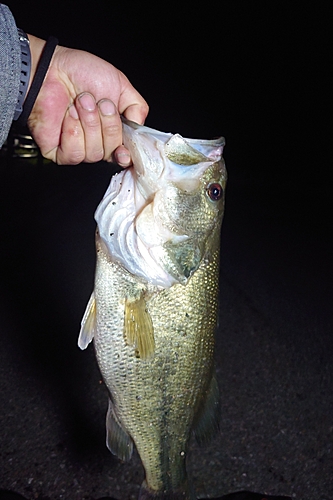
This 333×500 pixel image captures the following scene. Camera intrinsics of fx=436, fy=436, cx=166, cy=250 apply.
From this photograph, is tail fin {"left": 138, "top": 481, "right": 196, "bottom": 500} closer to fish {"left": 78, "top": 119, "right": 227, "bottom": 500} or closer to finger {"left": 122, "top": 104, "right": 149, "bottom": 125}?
fish {"left": 78, "top": 119, "right": 227, "bottom": 500}

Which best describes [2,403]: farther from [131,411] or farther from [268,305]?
[268,305]

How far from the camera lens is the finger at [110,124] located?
1.59m

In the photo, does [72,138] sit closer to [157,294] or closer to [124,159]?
[124,159]

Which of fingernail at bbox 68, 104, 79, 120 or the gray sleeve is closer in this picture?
the gray sleeve

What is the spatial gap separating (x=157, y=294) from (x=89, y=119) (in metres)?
0.69

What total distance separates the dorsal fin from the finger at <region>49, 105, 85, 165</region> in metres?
0.41

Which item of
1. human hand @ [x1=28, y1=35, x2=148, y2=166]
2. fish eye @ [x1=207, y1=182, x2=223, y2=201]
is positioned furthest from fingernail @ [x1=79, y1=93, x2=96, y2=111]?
fish eye @ [x1=207, y1=182, x2=223, y2=201]

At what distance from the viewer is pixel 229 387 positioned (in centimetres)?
358

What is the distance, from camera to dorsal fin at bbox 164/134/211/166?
4.89 ft

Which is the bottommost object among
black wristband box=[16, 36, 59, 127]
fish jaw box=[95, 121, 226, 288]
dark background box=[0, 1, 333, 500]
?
dark background box=[0, 1, 333, 500]

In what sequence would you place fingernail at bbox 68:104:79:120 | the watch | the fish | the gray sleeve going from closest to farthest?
the gray sleeve → the watch → the fish → fingernail at bbox 68:104:79:120

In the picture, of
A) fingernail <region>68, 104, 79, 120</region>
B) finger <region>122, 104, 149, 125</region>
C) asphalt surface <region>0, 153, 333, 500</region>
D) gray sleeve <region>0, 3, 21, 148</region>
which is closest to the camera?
gray sleeve <region>0, 3, 21, 148</region>

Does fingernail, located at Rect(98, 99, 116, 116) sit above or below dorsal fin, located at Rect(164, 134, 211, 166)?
above

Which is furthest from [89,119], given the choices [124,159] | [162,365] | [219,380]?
[219,380]
